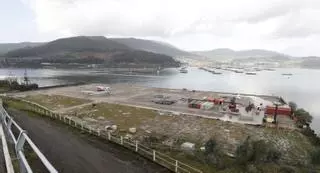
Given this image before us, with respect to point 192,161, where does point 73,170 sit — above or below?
above

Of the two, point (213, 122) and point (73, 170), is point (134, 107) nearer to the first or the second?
point (213, 122)

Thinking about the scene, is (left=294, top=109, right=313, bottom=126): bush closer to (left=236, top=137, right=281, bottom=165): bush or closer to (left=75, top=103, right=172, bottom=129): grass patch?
(left=236, top=137, right=281, bottom=165): bush

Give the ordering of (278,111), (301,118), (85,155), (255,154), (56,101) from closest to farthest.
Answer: (85,155)
(255,154)
(301,118)
(278,111)
(56,101)

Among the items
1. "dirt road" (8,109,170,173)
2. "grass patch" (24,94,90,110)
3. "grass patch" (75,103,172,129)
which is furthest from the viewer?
"grass patch" (24,94,90,110)

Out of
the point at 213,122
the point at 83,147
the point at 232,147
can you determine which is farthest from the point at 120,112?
the point at 83,147

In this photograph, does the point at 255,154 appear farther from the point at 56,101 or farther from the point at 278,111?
the point at 56,101

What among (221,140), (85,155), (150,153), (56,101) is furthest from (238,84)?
(85,155)

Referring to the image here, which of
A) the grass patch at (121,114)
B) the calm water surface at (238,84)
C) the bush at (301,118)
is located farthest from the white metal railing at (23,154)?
the calm water surface at (238,84)

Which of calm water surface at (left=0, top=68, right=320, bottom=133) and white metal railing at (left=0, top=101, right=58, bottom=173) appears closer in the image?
white metal railing at (left=0, top=101, right=58, bottom=173)

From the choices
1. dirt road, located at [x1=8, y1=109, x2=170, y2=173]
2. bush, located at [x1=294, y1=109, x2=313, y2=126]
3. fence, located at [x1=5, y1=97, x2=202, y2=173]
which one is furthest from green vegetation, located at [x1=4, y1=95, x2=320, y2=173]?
dirt road, located at [x1=8, y1=109, x2=170, y2=173]
